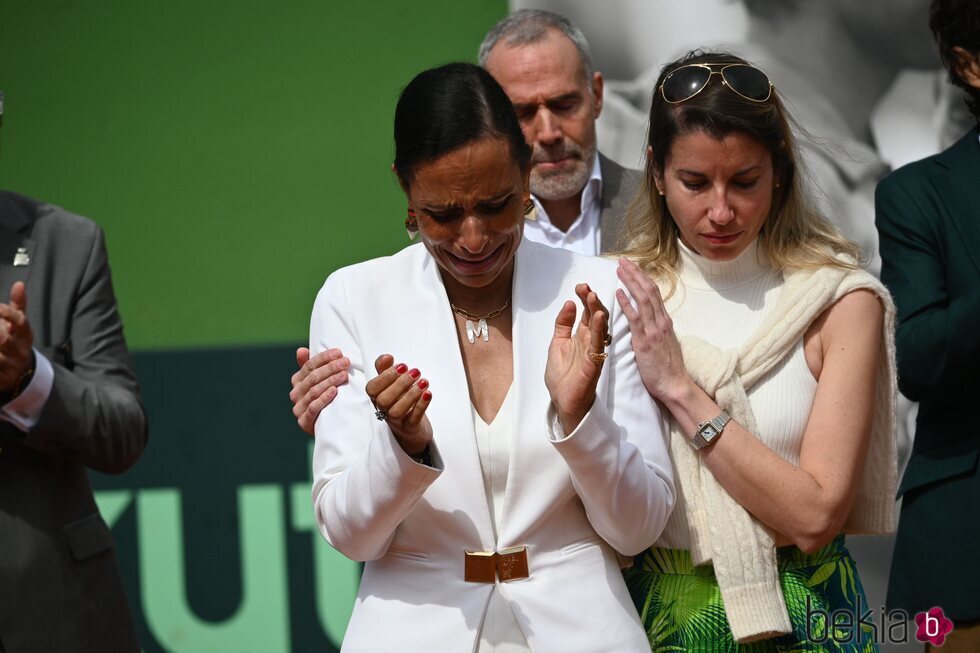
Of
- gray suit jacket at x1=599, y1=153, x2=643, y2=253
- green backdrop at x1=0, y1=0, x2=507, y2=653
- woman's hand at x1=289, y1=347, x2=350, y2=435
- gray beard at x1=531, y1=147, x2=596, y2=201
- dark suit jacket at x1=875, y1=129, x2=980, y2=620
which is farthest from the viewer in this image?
green backdrop at x1=0, y1=0, x2=507, y2=653

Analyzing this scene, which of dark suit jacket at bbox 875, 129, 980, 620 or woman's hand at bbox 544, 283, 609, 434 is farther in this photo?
dark suit jacket at bbox 875, 129, 980, 620

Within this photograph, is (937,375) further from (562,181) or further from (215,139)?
(215,139)

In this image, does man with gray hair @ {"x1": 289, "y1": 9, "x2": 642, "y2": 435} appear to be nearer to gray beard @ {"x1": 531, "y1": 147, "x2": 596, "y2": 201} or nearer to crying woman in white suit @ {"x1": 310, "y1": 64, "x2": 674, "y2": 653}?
gray beard @ {"x1": 531, "y1": 147, "x2": 596, "y2": 201}

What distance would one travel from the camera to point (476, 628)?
7.47 feet

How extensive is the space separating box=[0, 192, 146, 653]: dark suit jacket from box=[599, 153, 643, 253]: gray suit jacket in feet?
4.69

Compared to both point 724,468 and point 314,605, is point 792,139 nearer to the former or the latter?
point 724,468

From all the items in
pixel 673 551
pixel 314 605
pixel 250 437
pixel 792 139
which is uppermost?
pixel 792 139

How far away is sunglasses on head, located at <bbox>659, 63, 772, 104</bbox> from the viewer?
263cm

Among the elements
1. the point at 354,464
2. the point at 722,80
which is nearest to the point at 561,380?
the point at 354,464

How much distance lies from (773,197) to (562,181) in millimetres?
1095

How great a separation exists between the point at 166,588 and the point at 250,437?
0.65 meters

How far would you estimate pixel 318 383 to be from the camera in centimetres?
247

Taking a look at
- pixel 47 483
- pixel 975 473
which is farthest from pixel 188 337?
pixel 975 473

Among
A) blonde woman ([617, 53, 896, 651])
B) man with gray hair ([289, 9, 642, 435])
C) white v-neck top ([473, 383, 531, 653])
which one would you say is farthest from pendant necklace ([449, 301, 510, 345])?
man with gray hair ([289, 9, 642, 435])
